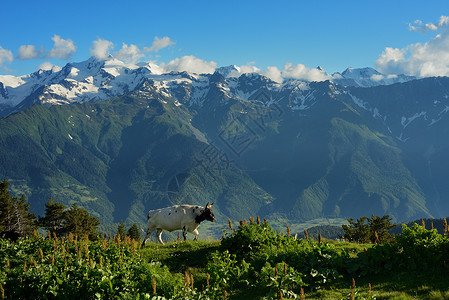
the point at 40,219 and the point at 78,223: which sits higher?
the point at 40,219

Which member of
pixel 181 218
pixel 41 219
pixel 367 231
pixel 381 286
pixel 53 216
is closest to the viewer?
pixel 381 286

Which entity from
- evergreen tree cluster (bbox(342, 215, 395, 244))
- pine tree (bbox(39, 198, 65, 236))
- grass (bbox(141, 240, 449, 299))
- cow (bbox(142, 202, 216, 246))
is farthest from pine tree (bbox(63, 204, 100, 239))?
grass (bbox(141, 240, 449, 299))

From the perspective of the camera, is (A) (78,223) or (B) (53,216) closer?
(B) (53,216)

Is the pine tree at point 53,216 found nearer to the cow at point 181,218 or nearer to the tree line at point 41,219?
the tree line at point 41,219

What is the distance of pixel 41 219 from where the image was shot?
2623 inches

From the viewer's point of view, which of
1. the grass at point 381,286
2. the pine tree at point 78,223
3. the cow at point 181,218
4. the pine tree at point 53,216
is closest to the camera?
the grass at point 381,286

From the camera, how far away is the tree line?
4725cm

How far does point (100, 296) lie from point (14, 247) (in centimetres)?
1003

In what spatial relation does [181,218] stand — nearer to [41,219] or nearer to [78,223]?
[78,223]

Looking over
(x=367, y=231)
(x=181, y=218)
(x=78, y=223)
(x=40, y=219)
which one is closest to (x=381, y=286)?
(x=181, y=218)

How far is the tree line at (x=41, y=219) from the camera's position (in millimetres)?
47250

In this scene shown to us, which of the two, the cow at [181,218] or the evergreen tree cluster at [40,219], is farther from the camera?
the evergreen tree cluster at [40,219]

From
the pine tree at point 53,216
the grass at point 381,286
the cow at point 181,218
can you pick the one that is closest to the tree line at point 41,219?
the pine tree at point 53,216

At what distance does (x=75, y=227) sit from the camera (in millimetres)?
69000
